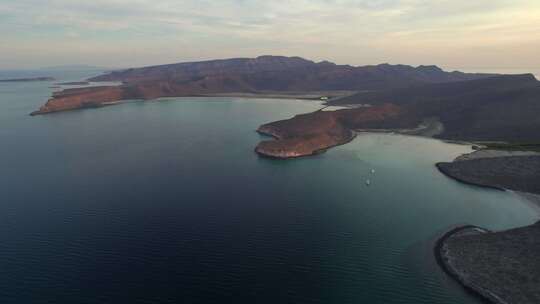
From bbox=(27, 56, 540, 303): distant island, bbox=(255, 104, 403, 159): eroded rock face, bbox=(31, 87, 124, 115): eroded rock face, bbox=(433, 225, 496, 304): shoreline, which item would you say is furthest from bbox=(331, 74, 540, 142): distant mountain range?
bbox=(31, 87, 124, 115): eroded rock face

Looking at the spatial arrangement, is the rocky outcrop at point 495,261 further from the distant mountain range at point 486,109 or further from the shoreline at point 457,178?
the distant mountain range at point 486,109

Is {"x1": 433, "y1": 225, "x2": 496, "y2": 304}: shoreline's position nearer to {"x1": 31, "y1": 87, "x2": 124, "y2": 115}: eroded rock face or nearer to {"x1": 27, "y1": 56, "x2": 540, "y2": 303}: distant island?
{"x1": 27, "y1": 56, "x2": 540, "y2": 303}: distant island

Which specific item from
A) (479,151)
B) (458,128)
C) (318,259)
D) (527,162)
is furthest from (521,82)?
(318,259)

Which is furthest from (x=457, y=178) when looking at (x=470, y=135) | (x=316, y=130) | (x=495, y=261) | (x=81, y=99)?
(x=81, y=99)

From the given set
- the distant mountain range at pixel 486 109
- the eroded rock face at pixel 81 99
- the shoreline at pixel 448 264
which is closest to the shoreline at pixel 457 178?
the shoreline at pixel 448 264

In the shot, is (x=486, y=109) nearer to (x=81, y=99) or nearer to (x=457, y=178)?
(x=457, y=178)
